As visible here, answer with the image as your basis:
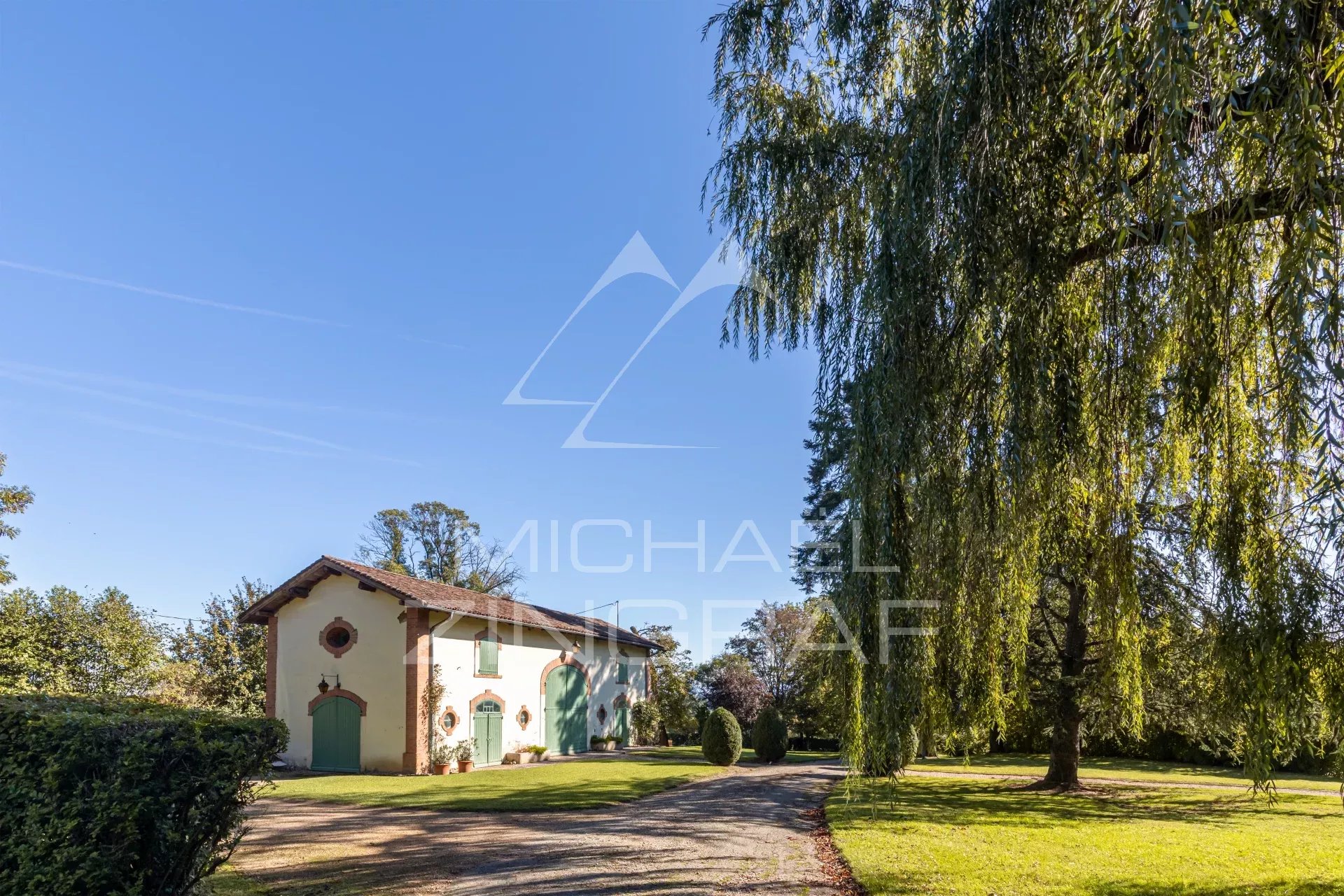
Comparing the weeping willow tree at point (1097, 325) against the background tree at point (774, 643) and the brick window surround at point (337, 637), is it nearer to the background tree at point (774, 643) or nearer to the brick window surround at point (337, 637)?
the brick window surround at point (337, 637)

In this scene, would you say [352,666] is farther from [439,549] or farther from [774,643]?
[774,643]

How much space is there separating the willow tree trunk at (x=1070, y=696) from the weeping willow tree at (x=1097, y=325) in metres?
8.27

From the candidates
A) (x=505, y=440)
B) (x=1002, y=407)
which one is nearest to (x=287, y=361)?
(x=505, y=440)

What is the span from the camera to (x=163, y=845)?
521 centimetres

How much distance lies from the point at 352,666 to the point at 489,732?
417cm

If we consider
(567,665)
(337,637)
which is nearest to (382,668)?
(337,637)

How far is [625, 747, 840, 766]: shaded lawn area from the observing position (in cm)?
2186

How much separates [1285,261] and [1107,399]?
1951mm

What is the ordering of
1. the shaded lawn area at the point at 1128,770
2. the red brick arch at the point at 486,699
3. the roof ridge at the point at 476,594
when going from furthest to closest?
1. the red brick arch at the point at 486,699
2. the roof ridge at the point at 476,594
3. the shaded lawn area at the point at 1128,770

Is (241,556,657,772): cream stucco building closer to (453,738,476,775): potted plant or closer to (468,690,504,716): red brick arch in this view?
(468,690,504,716): red brick arch

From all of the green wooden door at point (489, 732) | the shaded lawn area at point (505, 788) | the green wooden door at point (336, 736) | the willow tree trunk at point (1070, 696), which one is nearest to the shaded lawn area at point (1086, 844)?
the willow tree trunk at point (1070, 696)

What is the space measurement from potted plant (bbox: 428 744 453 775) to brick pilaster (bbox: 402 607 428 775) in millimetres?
167

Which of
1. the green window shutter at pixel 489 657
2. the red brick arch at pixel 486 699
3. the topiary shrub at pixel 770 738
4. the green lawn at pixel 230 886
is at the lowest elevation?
the topiary shrub at pixel 770 738

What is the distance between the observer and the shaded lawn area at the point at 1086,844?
708 cm
